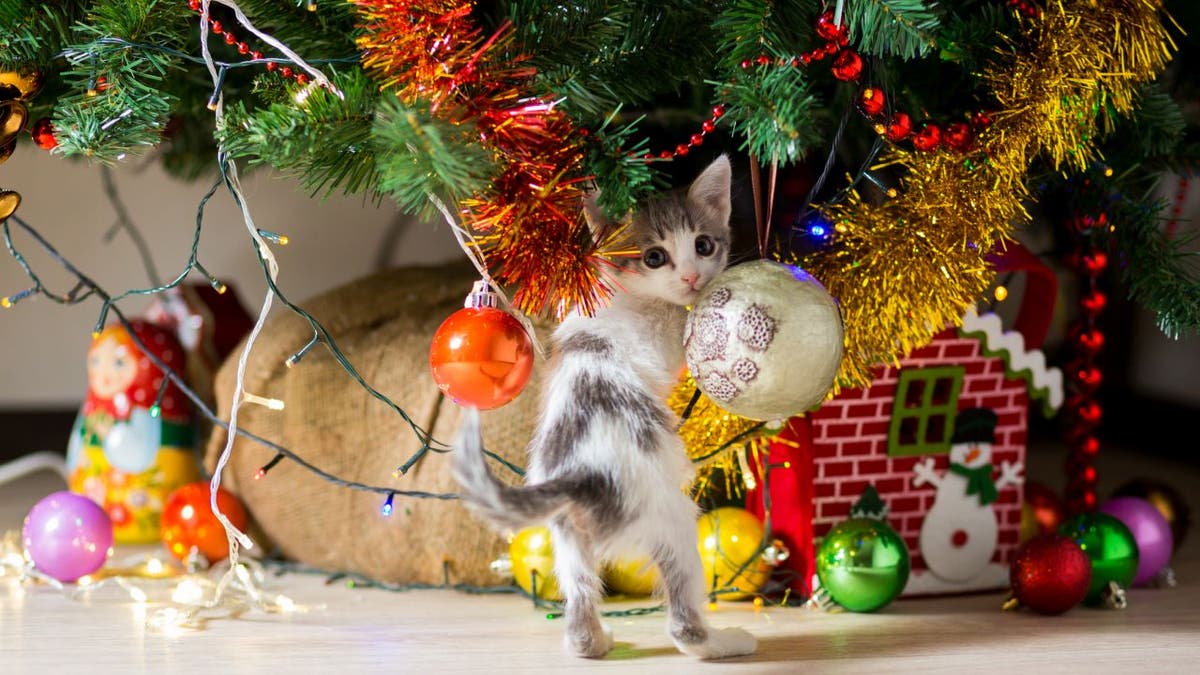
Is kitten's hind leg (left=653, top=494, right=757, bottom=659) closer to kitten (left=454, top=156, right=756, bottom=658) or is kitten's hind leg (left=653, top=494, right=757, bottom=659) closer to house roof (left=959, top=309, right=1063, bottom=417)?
kitten (left=454, top=156, right=756, bottom=658)

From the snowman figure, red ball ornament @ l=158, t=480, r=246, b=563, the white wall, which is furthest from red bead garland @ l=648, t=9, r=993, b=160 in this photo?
the white wall

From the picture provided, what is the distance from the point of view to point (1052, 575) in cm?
108

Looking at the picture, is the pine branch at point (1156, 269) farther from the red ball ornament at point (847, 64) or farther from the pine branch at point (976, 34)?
the red ball ornament at point (847, 64)

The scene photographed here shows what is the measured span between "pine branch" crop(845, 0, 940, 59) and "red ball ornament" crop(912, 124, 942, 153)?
0.10m

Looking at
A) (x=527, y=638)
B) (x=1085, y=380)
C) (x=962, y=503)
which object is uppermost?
(x=1085, y=380)

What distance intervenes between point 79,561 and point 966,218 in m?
0.90

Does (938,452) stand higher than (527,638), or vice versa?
(938,452)

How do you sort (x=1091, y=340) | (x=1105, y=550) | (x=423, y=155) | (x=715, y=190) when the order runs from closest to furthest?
(x=423, y=155) → (x=715, y=190) → (x=1105, y=550) → (x=1091, y=340)

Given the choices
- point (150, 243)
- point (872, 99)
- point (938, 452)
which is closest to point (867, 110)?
point (872, 99)

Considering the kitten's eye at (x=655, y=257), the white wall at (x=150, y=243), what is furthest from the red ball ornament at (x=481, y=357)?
the white wall at (x=150, y=243)

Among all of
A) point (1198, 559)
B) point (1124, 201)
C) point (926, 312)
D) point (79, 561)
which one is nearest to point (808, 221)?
point (926, 312)

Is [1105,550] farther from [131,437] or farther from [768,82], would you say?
[131,437]

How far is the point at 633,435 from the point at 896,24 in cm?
34

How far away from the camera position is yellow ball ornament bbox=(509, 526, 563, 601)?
1137 mm
